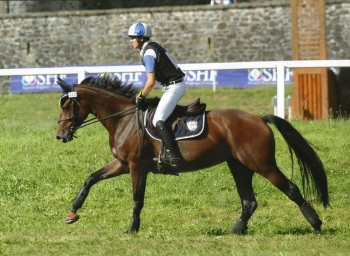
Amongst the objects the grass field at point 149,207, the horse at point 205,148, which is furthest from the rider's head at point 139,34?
the grass field at point 149,207

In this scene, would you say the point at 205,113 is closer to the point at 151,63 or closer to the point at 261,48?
the point at 151,63

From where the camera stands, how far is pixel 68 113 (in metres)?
11.6

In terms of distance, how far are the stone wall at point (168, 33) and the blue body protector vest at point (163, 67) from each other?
2138 centimetres

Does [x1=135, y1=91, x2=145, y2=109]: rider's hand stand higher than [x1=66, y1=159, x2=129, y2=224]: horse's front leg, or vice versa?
[x1=135, y1=91, x2=145, y2=109]: rider's hand

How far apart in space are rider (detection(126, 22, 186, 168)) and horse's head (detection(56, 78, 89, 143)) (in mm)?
809

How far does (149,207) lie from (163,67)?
2840 mm

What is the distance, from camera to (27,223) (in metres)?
12.5

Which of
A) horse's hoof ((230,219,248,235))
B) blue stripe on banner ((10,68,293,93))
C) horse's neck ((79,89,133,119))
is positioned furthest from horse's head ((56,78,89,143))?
blue stripe on banner ((10,68,293,93))

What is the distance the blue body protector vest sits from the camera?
36.2ft

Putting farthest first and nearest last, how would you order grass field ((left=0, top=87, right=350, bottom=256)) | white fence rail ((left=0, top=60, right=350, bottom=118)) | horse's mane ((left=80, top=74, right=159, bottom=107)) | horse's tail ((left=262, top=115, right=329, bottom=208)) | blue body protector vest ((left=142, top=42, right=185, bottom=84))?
white fence rail ((left=0, top=60, right=350, bottom=118)), horse's mane ((left=80, top=74, right=159, bottom=107)), horse's tail ((left=262, top=115, right=329, bottom=208)), blue body protector vest ((left=142, top=42, right=185, bottom=84)), grass field ((left=0, top=87, right=350, bottom=256))

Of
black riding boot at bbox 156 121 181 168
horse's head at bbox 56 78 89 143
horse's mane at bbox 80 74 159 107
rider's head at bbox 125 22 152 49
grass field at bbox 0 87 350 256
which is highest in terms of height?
rider's head at bbox 125 22 152 49

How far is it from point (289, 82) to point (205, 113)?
17.1 meters

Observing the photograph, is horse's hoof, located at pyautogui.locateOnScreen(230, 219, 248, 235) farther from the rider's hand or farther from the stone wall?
the stone wall

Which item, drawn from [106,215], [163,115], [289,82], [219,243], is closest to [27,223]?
[106,215]
